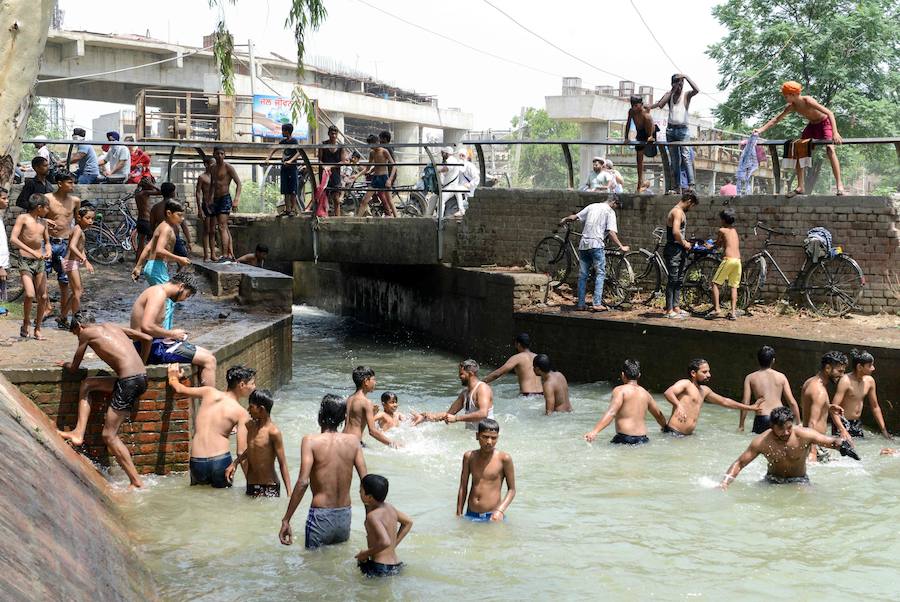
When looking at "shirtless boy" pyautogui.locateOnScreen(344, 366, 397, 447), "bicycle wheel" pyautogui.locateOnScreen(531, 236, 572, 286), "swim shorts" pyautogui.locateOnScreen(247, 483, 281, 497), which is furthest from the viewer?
"bicycle wheel" pyautogui.locateOnScreen(531, 236, 572, 286)

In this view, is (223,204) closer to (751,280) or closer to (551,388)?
(551,388)

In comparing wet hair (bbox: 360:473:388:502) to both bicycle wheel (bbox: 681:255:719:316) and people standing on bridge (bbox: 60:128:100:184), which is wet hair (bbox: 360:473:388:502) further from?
people standing on bridge (bbox: 60:128:100:184)

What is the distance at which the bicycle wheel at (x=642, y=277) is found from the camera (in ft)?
47.8

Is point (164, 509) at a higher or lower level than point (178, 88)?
lower

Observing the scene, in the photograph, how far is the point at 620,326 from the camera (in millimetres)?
13664

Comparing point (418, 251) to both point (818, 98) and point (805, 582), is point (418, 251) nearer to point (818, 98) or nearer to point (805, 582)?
point (805, 582)

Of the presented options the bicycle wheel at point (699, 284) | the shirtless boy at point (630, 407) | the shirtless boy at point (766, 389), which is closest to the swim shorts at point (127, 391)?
the shirtless boy at point (630, 407)

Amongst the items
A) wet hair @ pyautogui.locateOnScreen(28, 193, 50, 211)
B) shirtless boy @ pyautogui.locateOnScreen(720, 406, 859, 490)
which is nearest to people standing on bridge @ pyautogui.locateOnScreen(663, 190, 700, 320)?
shirtless boy @ pyautogui.locateOnScreen(720, 406, 859, 490)

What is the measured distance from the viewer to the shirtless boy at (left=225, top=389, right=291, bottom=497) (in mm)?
7977

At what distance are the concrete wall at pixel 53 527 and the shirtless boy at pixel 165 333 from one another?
123 cm

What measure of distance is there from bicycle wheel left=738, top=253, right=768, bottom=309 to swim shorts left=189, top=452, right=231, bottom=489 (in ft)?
25.8

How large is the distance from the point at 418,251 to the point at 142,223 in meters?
4.61

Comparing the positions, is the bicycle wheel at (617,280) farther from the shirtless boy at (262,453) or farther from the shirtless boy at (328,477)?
the shirtless boy at (328,477)

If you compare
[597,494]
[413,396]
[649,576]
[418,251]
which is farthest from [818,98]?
[649,576]
